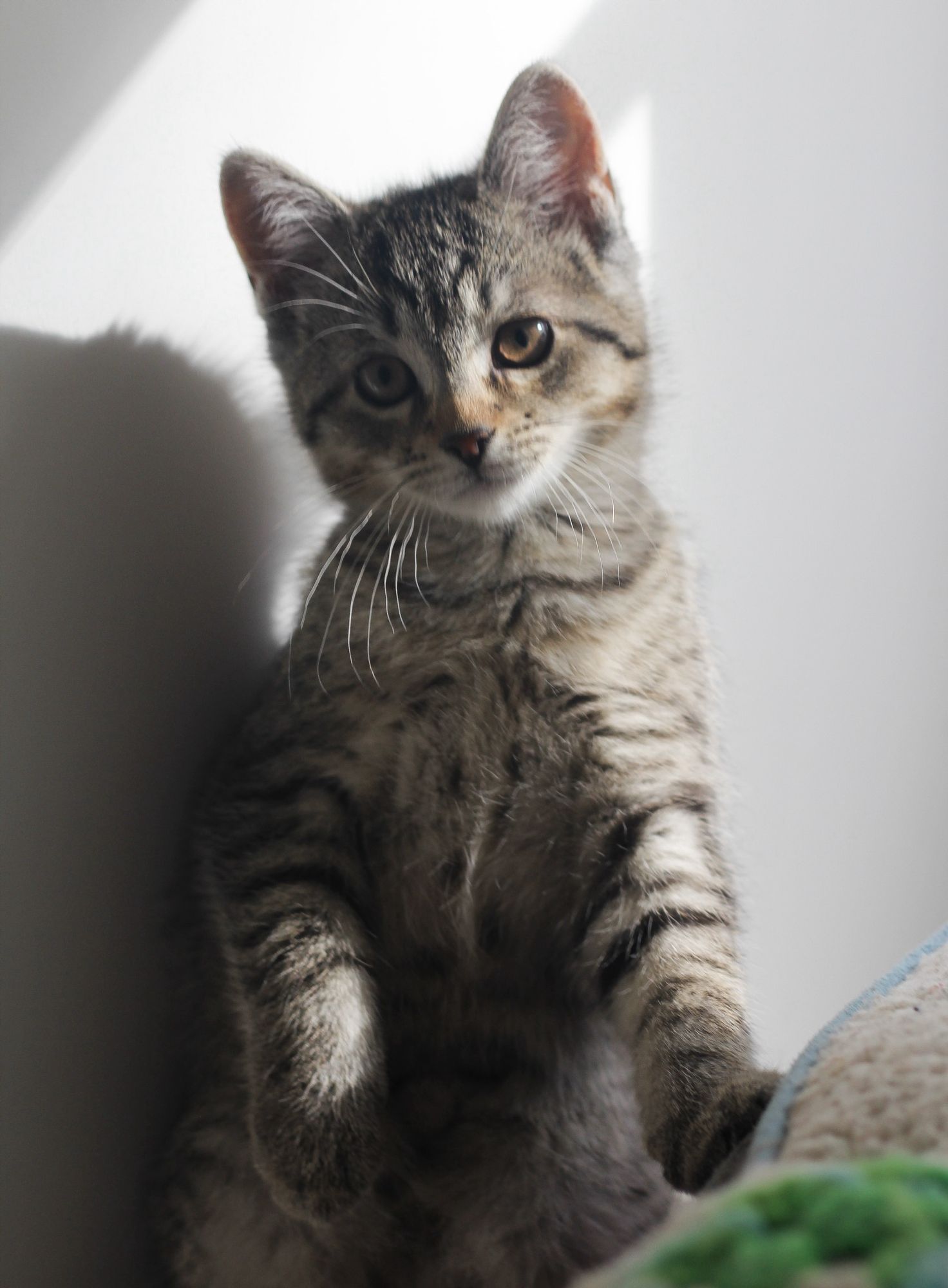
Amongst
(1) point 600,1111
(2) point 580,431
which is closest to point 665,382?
(2) point 580,431

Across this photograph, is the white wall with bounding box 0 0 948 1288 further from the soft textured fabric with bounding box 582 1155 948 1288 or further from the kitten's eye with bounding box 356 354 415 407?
the soft textured fabric with bounding box 582 1155 948 1288

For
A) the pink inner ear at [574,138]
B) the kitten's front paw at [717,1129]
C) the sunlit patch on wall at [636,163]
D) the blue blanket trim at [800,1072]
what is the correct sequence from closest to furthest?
the blue blanket trim at [800,1072] → the kitten's front paw at [717,1129] → the pink inner ear at [574,138] → the sunlit patch on wall at [636,163]

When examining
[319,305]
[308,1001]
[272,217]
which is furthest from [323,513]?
[308,1001]

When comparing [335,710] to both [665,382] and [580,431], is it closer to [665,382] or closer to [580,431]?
[580,431]

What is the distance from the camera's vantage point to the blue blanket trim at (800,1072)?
27.7 inches

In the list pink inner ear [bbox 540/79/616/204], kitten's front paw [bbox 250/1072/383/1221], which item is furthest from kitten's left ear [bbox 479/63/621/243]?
kitten's front paw [bbox 250/1072/383/1221]

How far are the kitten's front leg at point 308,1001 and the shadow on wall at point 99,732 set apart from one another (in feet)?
0.50

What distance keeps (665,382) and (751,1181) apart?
128cm

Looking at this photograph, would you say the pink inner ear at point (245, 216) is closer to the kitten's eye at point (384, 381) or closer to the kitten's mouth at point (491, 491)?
the kitten's eye at point (384, 381)

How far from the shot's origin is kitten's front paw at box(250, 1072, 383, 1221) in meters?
1.04

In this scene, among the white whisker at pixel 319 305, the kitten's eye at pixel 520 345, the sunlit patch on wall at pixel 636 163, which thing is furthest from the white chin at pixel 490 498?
the sunlit patch on wall at pixel 636 163

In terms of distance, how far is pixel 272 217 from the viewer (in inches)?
51.3

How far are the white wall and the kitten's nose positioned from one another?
1.24 ft

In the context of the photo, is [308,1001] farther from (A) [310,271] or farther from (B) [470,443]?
(A) [310,271]
